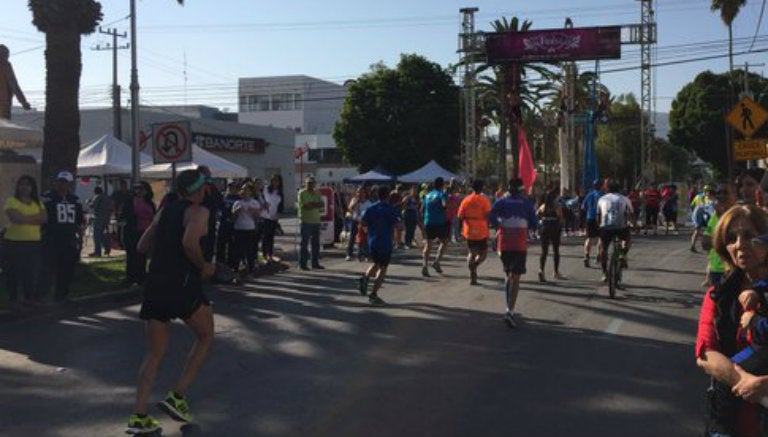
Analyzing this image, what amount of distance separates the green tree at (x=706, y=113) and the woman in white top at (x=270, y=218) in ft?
181

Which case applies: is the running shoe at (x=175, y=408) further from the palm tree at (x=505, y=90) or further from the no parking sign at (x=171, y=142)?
the palm tree at (x=505, y=90)

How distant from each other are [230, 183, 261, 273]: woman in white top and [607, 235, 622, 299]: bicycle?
256 inches

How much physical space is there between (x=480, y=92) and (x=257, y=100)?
168 feet

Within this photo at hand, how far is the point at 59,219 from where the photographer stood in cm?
1134

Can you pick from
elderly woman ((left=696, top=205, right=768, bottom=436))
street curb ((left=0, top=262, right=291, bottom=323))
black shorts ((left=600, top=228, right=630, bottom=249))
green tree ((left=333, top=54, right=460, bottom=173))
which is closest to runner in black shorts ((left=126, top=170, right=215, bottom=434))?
elderly woman ((left=696, top=205, right=768, bottom=436))

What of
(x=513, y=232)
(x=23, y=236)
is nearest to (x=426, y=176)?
(x=513, y=232)

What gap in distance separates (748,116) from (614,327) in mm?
10682

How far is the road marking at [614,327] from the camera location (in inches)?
374

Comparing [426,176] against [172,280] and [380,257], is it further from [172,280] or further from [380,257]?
[172,280]

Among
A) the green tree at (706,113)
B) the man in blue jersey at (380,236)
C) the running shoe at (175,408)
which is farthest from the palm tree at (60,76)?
the green tree at (706,113)

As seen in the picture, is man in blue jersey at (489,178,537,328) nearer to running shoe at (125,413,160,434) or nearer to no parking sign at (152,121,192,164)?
running shoe at (125,413,160,434)

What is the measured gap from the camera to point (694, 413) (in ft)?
20.1

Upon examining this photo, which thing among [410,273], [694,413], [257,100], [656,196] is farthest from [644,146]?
[257,100]

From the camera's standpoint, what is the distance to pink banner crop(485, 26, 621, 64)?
32.6 m
